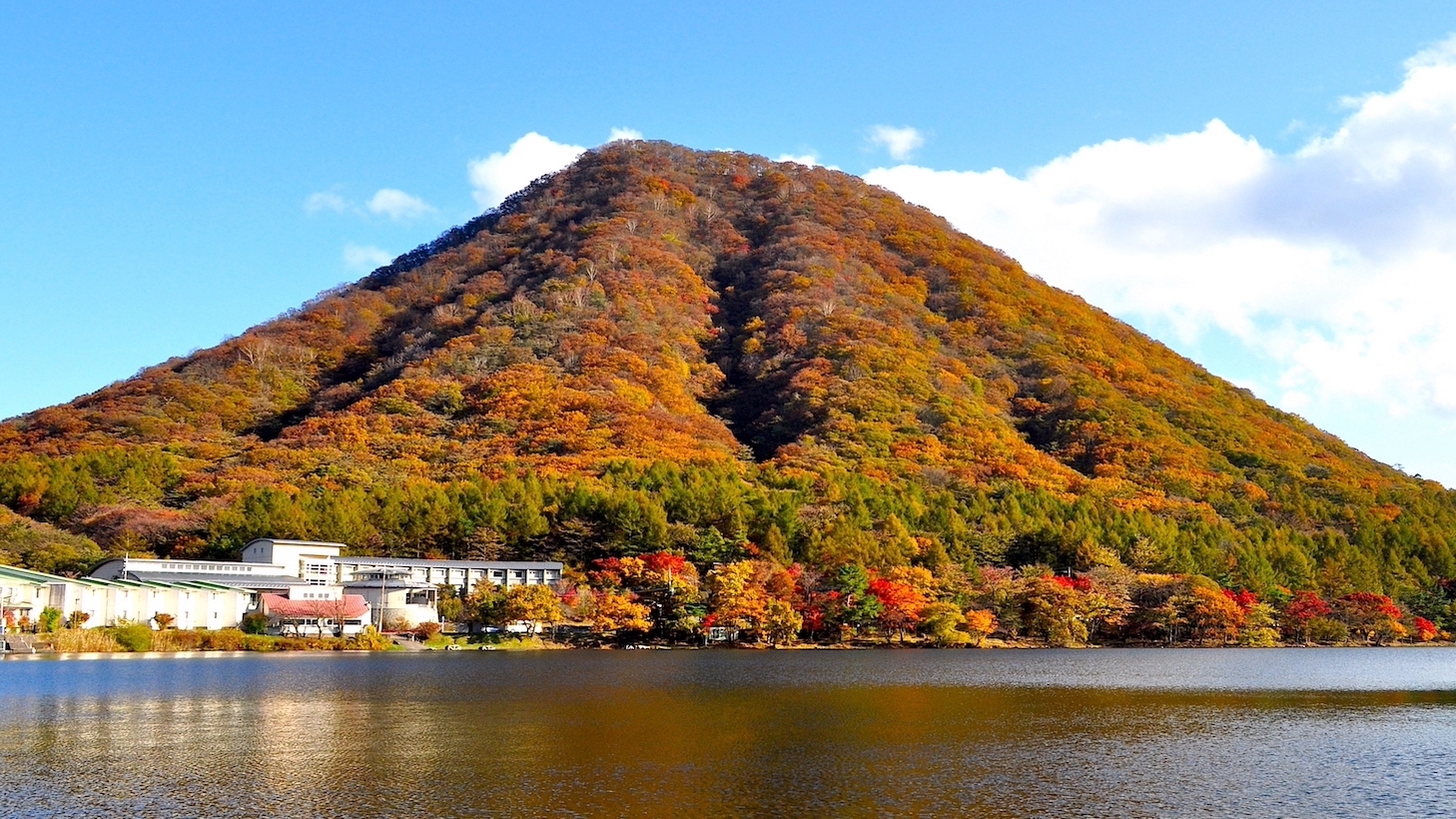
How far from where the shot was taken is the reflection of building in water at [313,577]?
74062mm

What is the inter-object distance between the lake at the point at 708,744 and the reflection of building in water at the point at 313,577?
69.3 ft

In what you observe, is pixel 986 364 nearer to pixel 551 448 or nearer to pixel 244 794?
pixel 551 448

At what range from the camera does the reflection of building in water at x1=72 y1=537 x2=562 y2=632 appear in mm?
74062

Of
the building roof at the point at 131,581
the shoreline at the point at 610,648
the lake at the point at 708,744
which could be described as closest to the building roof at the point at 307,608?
the building roof at the point at 131,581

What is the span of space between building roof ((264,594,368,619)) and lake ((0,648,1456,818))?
20291 millimetres

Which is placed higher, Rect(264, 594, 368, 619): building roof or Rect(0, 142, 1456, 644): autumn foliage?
Rect(0, 142, 1456, 644): autumn foliage

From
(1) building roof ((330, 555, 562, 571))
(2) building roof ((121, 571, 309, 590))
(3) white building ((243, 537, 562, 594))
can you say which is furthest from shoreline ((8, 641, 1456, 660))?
Result: (2) building roof ((121, 571, 309, 590))

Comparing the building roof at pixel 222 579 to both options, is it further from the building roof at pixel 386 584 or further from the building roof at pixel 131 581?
the building roof at pixel 386 584

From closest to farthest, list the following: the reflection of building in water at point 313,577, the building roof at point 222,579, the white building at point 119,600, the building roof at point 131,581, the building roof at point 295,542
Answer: the white building at point 119,600, the building roof at point 131,581, the reflection of building in water at point 313,577, the building roof at point 222,579, the building roof at point 295,542

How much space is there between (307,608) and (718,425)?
186ft

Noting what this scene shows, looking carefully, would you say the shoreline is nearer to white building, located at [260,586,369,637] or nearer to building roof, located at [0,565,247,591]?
white building, located at [260,586,369,637]

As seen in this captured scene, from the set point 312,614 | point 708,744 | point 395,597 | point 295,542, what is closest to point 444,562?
point 395,597

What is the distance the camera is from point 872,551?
84250 millimetres

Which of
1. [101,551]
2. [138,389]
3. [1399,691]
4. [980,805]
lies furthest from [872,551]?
[138,389]
